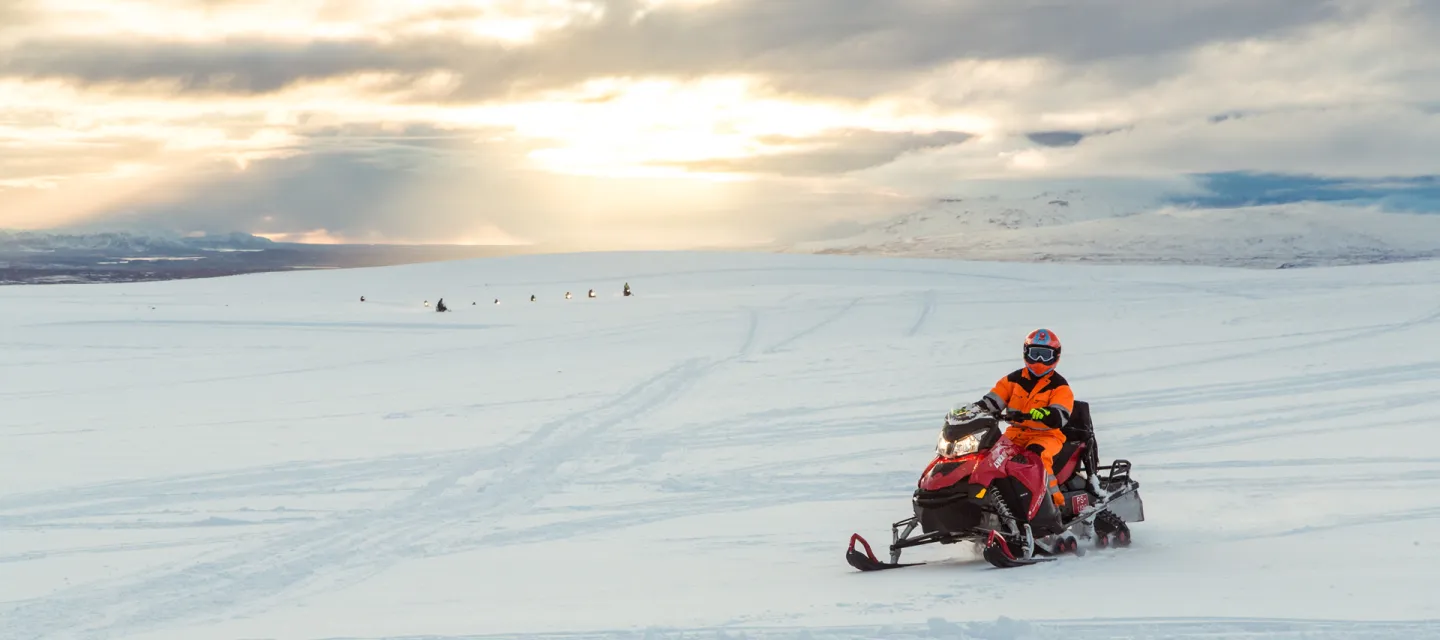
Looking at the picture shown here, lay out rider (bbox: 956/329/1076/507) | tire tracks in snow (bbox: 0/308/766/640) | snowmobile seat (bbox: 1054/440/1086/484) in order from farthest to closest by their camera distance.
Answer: snowmobile seat (bbox: 1054/440/1086/484) → rider (bbox: 956/329/1076/507) → tire tracks in snow (bbox: 0/308/766/640)

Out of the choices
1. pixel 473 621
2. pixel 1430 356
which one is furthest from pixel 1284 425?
pixel 473 621

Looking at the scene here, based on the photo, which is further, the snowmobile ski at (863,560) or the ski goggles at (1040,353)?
the ski goggles at (1040,353)

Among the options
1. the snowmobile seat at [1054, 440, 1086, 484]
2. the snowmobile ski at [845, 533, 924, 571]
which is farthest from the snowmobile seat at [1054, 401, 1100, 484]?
the snowmobile ski at [845, 533, 924, 571]

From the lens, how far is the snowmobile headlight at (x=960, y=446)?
7543mm

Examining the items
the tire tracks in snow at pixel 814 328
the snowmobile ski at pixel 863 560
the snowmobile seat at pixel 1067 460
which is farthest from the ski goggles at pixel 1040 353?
the tire tracks in snow at pixel 814 328

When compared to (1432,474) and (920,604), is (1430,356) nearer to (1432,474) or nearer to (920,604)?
(1432,474)

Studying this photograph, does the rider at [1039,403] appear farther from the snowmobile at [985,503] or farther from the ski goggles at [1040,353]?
the snowmobile at [985,503]

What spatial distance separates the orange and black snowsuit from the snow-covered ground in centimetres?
79

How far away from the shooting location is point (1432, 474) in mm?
10594

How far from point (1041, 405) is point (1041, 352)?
385mm

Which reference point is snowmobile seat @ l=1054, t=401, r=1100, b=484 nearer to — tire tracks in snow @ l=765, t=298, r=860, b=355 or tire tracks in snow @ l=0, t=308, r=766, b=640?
tire tracks in snow @ l=0, t=308, r=766, b=640

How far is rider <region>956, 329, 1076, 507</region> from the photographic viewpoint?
26.5 ft

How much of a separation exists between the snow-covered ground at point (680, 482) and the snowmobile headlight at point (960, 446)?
78 cm

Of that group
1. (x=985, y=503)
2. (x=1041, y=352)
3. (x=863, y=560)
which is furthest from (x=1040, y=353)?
(x=863, y=560)
